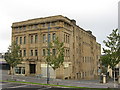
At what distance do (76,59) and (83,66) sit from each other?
901cm

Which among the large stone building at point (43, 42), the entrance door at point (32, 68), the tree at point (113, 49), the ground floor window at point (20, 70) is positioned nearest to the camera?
the tree at point (113, 49)

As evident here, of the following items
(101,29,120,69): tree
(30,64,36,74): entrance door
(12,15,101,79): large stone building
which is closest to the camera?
(101,29,120,69): tree

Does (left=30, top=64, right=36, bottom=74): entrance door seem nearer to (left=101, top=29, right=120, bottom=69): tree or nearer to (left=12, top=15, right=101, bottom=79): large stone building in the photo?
(left=12, top=15, right=101, bottom=79): large stone building

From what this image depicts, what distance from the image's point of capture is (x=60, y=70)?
→ 42219 mm

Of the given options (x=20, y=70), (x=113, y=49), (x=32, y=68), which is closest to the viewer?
(x=113, y=49)

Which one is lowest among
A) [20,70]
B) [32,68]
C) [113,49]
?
[20,70]

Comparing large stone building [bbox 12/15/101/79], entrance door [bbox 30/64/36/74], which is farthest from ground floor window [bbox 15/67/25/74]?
entrance door [bbox 30/64/36/74]

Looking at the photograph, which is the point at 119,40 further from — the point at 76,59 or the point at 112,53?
the point at 76,59

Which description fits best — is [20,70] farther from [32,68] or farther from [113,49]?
[113,49]

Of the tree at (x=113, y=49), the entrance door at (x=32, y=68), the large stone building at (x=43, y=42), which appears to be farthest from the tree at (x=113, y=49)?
the entrance door at (x=32, y=68)

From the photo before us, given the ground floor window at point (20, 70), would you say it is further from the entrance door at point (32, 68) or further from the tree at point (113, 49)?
the tree at point (113, 49)

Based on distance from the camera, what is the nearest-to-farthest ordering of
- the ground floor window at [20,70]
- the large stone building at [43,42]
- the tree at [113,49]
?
the tree at [113,49] → the large stone building at [43,42] → the ground floor window at [20,70]

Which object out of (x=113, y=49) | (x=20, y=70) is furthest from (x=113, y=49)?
(x=20, y=70)

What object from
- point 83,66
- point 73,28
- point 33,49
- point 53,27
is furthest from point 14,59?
point 83,66
